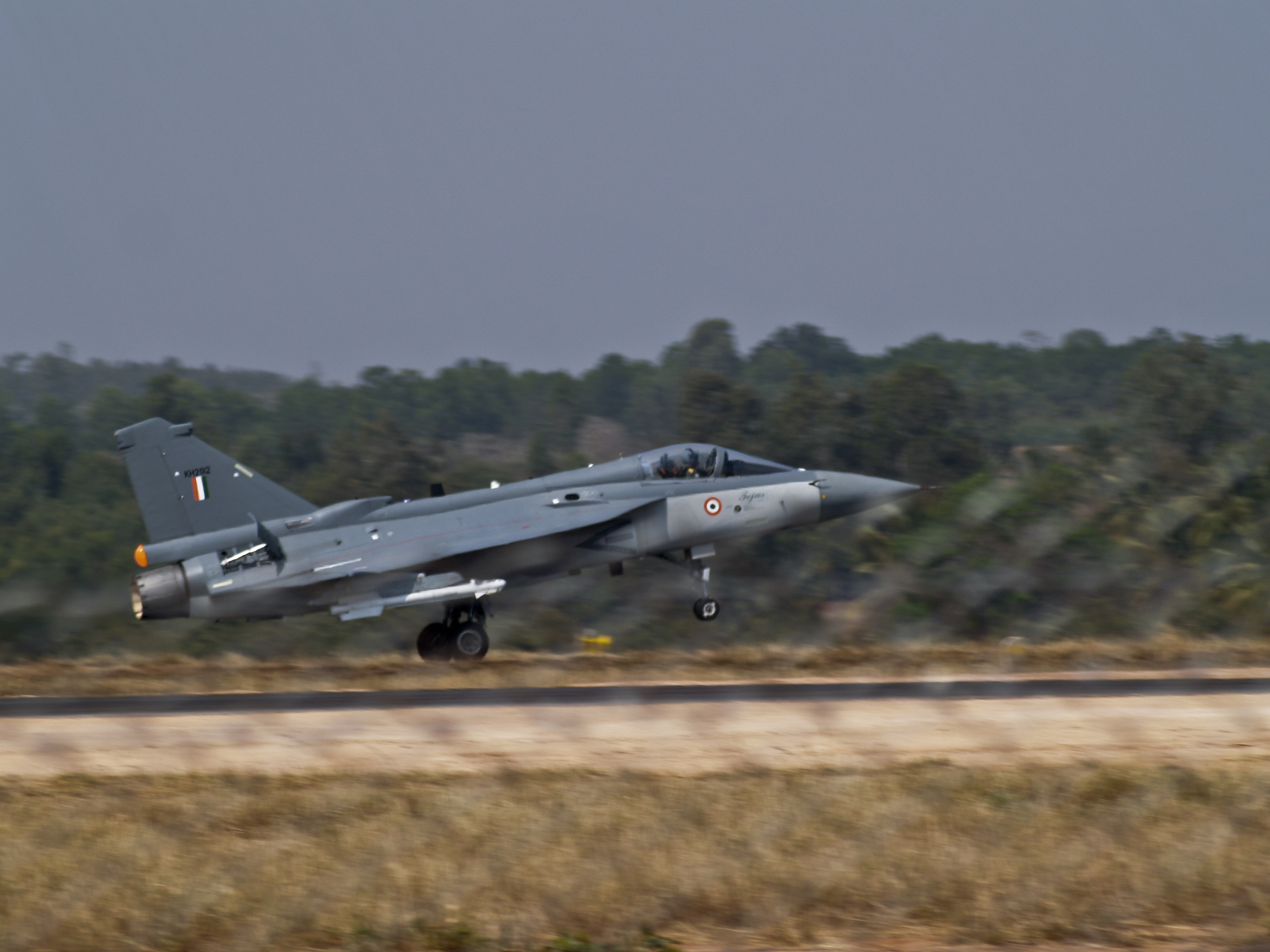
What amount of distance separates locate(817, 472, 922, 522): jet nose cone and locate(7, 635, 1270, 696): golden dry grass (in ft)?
10.5

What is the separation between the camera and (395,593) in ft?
74.2

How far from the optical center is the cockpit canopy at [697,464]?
2489 centimetres

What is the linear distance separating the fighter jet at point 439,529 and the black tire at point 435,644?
2cm

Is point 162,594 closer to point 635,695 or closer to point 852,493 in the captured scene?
point 635,695

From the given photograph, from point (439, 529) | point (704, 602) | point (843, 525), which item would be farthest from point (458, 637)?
point (843, 525)

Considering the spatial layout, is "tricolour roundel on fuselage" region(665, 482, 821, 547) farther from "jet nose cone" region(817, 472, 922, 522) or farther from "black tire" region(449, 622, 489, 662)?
"black tire" region(449, 622, 489, 662)

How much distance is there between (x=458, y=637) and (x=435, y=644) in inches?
17.8

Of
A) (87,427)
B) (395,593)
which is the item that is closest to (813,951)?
(395,593)

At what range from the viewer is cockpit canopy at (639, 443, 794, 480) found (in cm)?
2489

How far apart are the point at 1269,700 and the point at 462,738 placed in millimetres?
10178

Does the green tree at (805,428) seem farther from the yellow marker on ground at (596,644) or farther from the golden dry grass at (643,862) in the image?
the golden dry grass at (643,862)

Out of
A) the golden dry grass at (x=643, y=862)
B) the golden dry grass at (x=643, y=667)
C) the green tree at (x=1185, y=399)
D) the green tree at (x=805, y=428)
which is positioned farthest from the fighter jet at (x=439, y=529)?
the green tree at (x=1185, y=399)

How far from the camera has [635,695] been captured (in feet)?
58.7

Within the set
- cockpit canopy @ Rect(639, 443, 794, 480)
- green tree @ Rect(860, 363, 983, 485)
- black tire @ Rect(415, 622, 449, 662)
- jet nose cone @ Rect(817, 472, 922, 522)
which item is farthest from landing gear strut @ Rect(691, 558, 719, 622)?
green tree @ Rect(860, 363, 983, 485)
